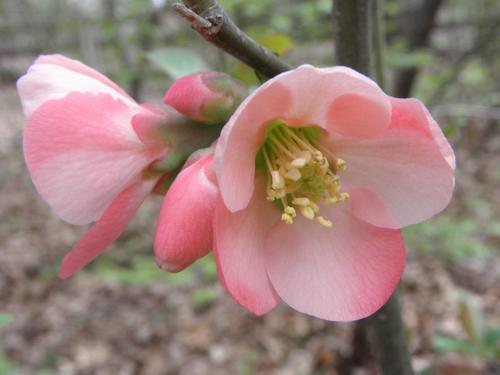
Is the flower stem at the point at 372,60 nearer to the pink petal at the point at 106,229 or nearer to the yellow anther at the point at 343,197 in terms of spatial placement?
the yellow anther at the point at 343,197

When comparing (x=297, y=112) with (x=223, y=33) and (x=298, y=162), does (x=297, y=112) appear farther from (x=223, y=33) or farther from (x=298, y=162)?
(x=223, y=33)

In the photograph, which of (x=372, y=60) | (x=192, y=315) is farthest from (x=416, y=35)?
(x=372, y=60)

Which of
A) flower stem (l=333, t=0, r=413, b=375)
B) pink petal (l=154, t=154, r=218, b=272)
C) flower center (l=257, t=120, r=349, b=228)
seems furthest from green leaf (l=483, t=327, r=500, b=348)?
pink petal (l=154, t=154, r=218, b=272)

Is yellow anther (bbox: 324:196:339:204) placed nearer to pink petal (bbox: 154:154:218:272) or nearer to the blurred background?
pink petal (bbox: 154:154:218:272)

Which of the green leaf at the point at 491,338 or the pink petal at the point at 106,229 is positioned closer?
the pink petal at the point at 106,229

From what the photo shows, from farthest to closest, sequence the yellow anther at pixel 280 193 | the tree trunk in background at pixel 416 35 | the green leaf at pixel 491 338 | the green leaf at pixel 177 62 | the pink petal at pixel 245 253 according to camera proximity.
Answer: the tree trunk in background at pixel 416 35 → the green leaf at pixel 491 338 → the green leaf at pixel 177 62 → the yellow anther at pixel 280 193 → the pink petal at pixel 245 253

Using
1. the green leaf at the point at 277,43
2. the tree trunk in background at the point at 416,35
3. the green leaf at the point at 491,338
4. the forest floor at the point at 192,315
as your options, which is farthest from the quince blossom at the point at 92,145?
the tree trunk in background at the point at 416,35
